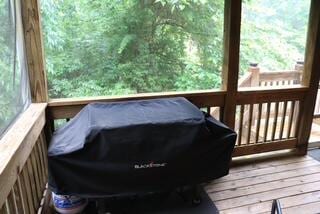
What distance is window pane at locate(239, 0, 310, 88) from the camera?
9.97 ft

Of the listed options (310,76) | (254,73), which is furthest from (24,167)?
(310,76)

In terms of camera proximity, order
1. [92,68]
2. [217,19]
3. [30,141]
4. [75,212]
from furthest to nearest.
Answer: [217,19] < [92,68] < [75,212] < [30,141]

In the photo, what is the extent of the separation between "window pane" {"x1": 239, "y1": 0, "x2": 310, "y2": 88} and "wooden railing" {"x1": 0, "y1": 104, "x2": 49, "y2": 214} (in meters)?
→ 2.20

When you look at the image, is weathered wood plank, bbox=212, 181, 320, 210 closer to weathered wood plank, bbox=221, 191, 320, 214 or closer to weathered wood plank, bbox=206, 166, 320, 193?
weathered wood plank, bbox=221, 191, 320, 214

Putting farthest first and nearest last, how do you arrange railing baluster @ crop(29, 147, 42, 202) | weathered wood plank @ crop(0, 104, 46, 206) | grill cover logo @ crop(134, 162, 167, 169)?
railing baluster @ crop(29, 147, 42, 202), grill cover logo @ crop(134, 162, 167, 169), weathered wood plank @ crop(0, 104, 46, 206)

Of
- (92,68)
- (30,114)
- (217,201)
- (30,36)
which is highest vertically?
(30,36)

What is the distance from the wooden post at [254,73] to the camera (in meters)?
3.40

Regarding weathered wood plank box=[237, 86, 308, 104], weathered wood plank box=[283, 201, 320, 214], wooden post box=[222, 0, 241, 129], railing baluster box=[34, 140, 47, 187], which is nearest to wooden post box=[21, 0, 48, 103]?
railing baluster box=[34, 140, 47, 187]

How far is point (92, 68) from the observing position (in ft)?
8.86

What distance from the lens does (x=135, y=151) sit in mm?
1938

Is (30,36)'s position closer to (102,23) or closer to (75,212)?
(102,23)

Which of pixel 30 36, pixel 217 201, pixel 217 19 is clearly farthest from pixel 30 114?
pixel 217 19

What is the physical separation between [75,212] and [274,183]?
1.88 m

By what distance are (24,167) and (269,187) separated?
2155 mm
